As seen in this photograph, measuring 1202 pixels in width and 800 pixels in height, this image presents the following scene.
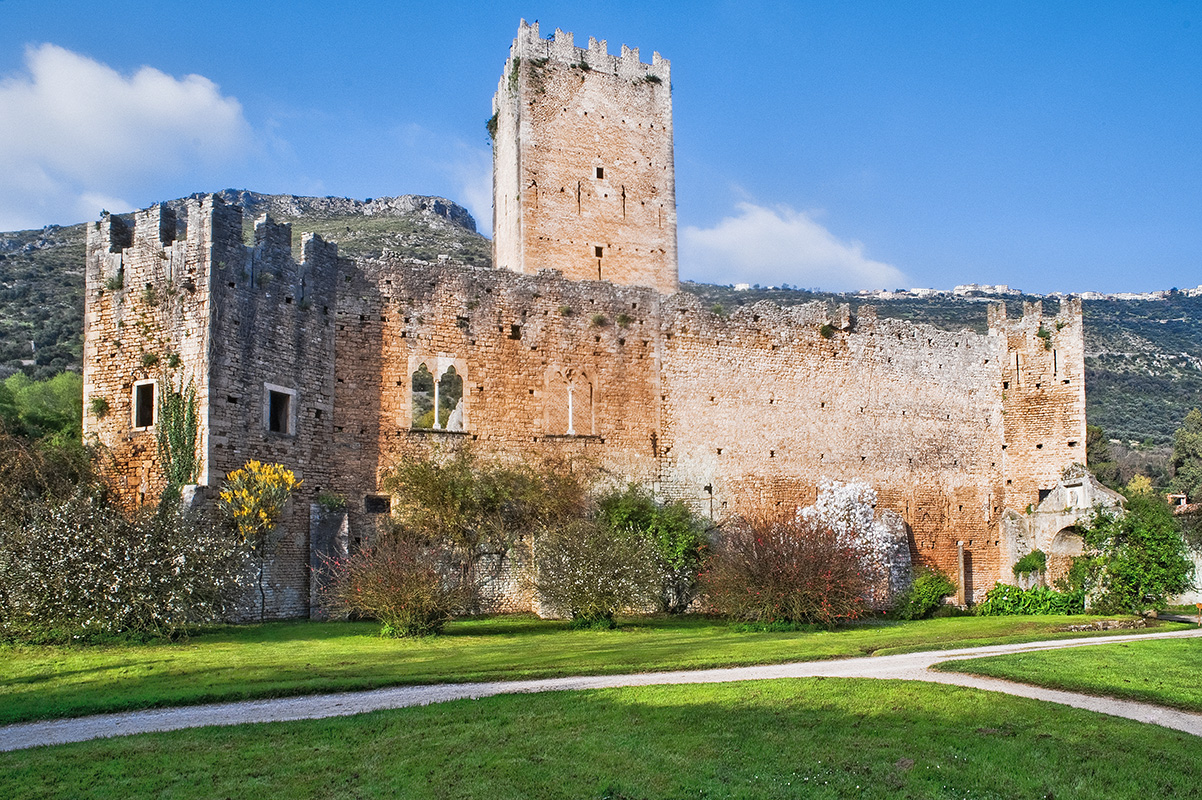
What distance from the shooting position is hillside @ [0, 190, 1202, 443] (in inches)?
1537

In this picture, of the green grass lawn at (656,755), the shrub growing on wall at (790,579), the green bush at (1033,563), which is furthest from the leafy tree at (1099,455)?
the green grass lawn at (656,755)

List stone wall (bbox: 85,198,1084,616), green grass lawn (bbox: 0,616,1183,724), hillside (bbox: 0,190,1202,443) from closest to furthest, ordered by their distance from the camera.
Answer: green grass lawn (bbox: 0,616,1183,724) < stone wall (bbox: 85,198,1084,616) < hillside (bbox: 0,190,1202,443)

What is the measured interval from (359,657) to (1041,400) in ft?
72.5

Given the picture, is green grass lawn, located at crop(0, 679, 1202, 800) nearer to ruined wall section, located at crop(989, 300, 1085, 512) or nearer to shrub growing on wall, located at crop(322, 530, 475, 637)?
shrub growing on wall, located at crop(322, 530, 475, 637)

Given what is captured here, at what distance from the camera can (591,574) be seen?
1950 centimetres

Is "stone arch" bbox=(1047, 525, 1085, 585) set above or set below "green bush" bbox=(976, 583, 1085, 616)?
above

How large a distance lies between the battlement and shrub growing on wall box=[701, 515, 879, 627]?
14397 millimetres

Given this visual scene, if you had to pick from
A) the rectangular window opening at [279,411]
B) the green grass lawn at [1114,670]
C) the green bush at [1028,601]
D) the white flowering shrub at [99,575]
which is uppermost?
the rectangular window opening at [279,411]

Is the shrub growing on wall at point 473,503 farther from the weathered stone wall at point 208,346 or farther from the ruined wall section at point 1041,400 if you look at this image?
the ruined wall section at point 1041,400

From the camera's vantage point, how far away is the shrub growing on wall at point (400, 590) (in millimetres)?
17109

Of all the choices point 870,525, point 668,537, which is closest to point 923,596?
point 870,525

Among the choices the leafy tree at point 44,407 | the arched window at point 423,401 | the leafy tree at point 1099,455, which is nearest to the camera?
the leafy tree at point 44,407

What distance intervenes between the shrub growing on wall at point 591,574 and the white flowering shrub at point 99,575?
6024 mm

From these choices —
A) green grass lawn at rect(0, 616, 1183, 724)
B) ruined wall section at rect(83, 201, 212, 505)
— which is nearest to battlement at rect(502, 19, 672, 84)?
ruined wall section at rect(83, 201, 212, 505)
